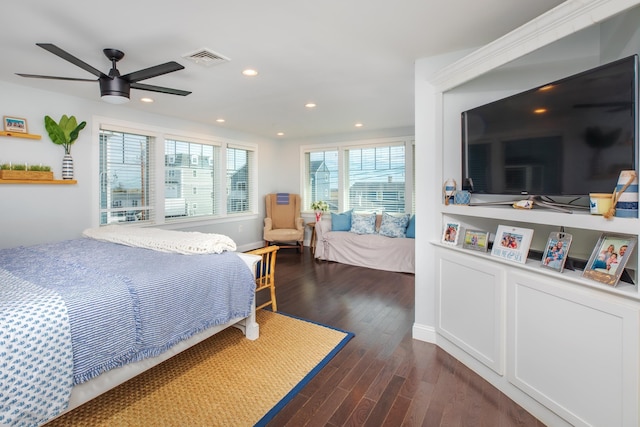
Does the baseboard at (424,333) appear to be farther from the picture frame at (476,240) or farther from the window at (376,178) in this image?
the window at (376,178)

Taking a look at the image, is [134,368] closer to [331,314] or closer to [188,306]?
[188,306]

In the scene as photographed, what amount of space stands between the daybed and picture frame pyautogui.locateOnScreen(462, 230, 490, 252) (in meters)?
2.35

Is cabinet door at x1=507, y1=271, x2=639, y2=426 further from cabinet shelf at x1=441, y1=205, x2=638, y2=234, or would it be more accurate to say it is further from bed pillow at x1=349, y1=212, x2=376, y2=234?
bed pillow at x1=349, y1=212, x2=376, y2=234

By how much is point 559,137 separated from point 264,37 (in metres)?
1.98

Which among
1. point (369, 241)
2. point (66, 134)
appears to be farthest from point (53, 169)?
point (369, 241)

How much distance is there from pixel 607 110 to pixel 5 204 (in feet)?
16.2

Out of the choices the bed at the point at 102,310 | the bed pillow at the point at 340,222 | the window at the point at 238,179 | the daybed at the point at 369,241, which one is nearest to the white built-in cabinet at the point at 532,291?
the bed at the point at 102,310

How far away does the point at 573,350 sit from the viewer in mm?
1508

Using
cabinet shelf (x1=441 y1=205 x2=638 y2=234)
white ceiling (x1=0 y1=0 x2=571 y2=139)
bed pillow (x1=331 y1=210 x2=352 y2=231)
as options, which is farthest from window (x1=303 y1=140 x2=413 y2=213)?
cabinet shelf (x1=441 y1=205 x2=638 y2=234)

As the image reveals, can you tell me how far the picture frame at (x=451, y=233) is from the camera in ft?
7.61

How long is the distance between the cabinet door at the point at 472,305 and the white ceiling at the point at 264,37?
1559 millimetres

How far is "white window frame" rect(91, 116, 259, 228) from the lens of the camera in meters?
3.91

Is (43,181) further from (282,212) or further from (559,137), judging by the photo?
(559,137)

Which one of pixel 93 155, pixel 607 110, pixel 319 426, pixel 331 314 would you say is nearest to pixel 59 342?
pixel 319 426
